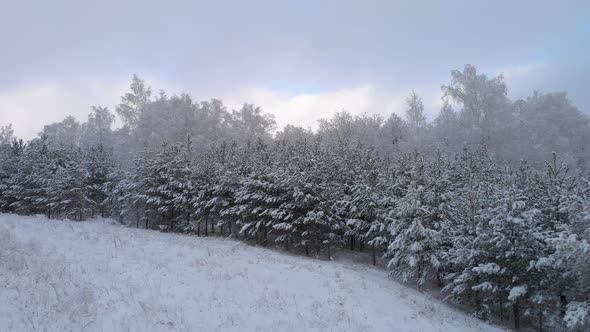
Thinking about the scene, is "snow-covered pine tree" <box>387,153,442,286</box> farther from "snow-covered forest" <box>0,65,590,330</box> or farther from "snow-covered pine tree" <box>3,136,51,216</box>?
"snow-covered pine tree" <box>3,136,51,216</box>

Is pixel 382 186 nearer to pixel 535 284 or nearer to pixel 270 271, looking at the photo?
pixel 535 284

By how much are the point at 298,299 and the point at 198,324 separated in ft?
15.6

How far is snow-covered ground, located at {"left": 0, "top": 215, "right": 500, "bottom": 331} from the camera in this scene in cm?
930

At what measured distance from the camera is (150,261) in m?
15.6

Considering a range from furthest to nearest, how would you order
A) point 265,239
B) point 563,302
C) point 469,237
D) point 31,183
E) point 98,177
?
point 98,177
point 31,183
point 265,239
point 469,237
point 563,302

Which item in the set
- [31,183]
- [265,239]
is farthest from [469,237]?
[31,183]

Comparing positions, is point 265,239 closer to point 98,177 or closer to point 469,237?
point 469,237

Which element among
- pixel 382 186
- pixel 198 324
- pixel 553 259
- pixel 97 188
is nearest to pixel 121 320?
pixel 198 324

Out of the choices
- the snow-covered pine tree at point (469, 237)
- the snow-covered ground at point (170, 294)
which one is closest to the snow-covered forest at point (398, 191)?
the snow-covered pine tree at point (469, 237)

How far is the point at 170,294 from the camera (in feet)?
38.1

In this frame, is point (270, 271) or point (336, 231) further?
point (336, 231)

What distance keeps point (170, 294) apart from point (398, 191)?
2221 centimetres

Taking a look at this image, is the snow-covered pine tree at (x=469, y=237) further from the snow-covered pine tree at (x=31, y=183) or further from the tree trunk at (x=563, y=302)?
the snow-covered pine tree at (x=31, y=183)

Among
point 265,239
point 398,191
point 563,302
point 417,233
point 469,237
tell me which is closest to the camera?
point 563,302
